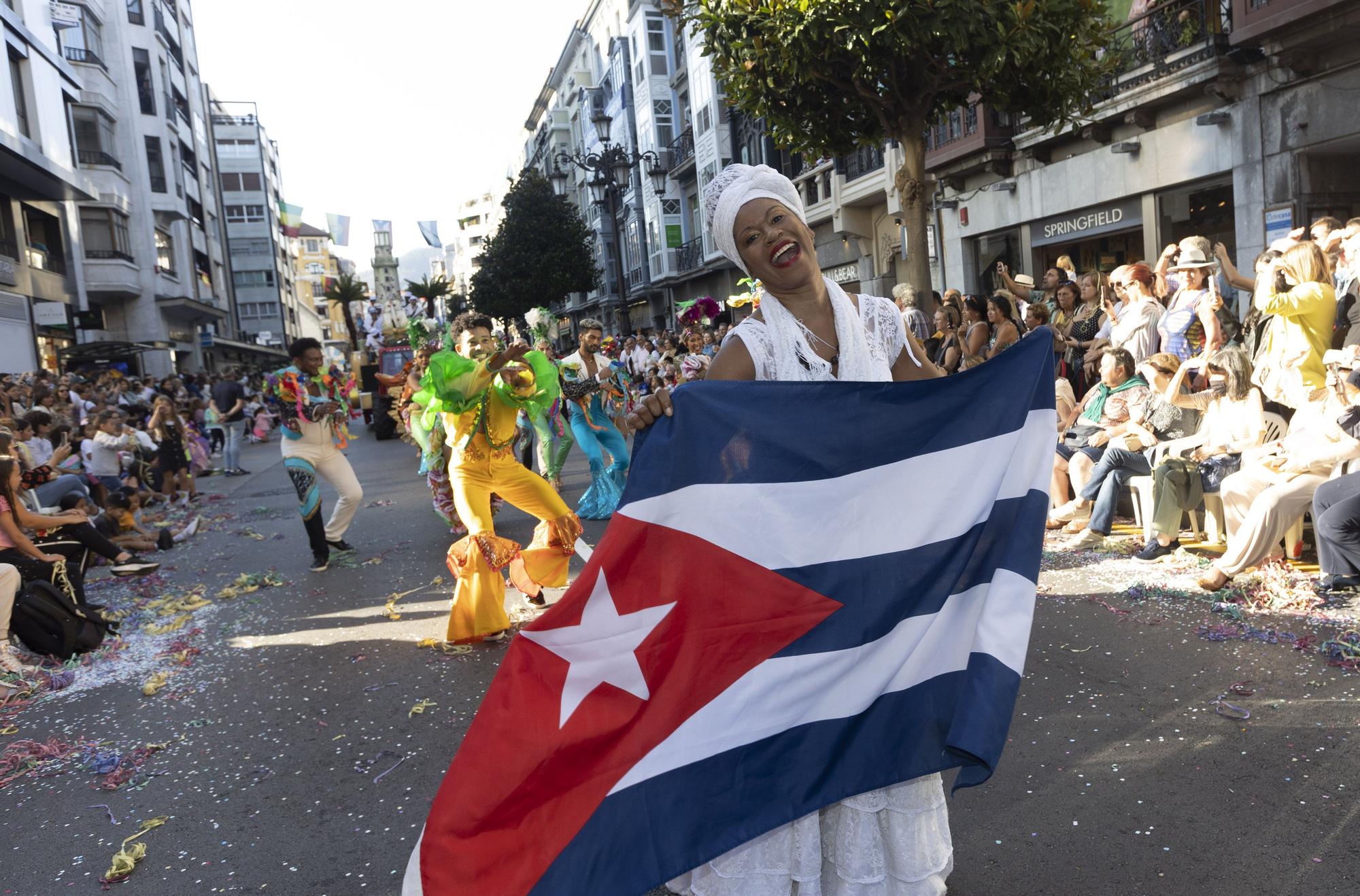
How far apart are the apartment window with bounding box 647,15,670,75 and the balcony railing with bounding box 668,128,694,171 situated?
357 cm

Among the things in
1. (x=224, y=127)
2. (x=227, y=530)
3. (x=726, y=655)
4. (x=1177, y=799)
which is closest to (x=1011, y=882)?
(x=1177, y=799)

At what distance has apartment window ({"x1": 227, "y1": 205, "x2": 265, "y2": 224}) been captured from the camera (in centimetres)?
8794

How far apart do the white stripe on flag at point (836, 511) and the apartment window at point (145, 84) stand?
54694mm

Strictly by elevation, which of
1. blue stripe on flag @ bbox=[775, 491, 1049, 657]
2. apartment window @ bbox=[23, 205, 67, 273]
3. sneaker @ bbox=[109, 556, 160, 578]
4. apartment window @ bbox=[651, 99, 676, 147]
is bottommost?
sneaker @ bbox=[109, 556, 160, 578]

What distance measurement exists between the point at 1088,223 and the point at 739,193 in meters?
18.7

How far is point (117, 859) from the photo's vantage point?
3.66 meters

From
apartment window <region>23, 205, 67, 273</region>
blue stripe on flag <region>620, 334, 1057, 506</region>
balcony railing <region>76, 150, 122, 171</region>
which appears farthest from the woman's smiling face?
balcony railing <region>76, 150, 122, 171</region>

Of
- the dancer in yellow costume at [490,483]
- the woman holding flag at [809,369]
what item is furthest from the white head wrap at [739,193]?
the dancer in yellow costume at [490,483]

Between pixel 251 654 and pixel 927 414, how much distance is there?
16.8 ft

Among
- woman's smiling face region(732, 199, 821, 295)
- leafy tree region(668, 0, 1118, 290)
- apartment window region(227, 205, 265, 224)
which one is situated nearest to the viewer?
woman's smiling face region(732, 199, 821, 295)

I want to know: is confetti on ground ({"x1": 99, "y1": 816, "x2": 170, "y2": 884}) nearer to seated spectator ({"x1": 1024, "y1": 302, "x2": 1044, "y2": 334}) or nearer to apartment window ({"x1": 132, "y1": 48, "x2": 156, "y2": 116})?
seated spectator ({"x1": 1024, "y1": 302, "x2": 1044, "y2": 334})

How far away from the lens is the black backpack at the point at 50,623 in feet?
21.1

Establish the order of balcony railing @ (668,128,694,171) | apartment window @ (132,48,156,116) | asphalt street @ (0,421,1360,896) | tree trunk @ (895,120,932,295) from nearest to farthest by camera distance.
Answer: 1. asphalt street @ (0,421,1360,896)
2. tree trunk @ (895,120,932,295)
3. balcony railing @ (668,128,694,171)
4. apartment window @ (132,48,156,116)

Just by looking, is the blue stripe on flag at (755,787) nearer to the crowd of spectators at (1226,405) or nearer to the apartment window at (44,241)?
the crowd of spectators at (1226,405)
